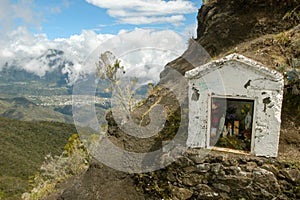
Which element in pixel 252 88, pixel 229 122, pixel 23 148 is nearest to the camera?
pixel 252 88

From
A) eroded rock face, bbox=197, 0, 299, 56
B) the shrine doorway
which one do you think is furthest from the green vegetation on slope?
the shrine doorway

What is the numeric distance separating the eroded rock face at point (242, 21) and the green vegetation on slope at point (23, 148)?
176 ft

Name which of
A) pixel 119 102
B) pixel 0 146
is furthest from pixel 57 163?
pixel 0 146

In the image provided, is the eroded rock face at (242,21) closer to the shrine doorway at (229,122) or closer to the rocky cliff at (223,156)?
the rocky cliff at (223,156)

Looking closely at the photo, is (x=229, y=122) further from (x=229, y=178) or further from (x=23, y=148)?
(x=23, y=148)

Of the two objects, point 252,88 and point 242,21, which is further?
point 242,21

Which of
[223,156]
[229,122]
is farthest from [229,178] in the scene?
[229,122]

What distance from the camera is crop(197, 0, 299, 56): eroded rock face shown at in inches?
341

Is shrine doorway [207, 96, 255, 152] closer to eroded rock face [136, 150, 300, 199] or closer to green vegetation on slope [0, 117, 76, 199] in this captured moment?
eroded rock face [136, 150, 300, 199]

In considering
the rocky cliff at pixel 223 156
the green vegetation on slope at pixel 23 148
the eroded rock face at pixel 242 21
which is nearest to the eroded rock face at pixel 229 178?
the rocky cliff at pixel 223 156

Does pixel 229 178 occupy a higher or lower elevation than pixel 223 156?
lower

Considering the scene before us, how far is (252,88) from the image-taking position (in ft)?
16.9

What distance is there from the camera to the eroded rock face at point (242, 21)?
8.67 metres

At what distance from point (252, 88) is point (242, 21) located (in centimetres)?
507
